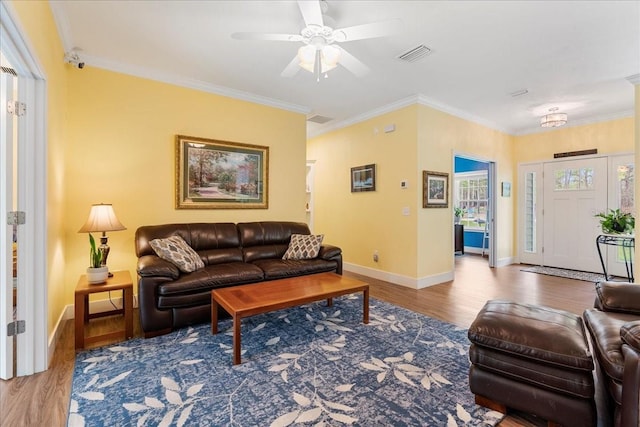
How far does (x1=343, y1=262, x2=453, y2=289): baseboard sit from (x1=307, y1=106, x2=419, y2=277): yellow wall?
8 cm

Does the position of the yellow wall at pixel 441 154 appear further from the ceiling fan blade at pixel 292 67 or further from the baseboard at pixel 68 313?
the baseboard at pixel 68 313

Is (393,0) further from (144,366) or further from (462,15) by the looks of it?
(144,366)

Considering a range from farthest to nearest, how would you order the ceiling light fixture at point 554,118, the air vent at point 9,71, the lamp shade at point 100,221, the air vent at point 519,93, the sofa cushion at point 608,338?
the ceiling light fixture at point 554,118 < the air vent at point 519,93 < the lamp shade at point 100,221 < the air vent at point 9,71 < the sofa cushion at point 608,338

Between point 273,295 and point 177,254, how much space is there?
46.1 inches

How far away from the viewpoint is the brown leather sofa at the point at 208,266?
2637 millimetres

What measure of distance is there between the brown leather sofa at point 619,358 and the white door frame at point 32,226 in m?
3.38

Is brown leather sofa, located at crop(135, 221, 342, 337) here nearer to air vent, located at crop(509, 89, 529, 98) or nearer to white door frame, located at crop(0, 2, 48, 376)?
white door frame, located at crop(0, 2, 48, 376)

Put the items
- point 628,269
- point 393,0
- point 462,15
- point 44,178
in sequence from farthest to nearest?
1. point 628,269
2. point 462,15
3. point 393,0
4. point 44,178

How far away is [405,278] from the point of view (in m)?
4.47

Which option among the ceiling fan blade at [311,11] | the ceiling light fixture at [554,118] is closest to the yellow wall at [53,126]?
the ceiling fan blade at [311,11]

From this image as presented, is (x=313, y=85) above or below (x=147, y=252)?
above

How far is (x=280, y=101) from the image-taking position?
450 centimetres

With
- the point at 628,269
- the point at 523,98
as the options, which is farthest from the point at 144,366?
the point at 628,269

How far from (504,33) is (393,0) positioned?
1.19m
